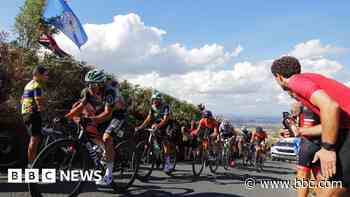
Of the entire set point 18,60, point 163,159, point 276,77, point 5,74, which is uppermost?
point 18,60

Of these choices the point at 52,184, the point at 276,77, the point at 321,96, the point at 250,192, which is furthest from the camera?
the point at 250,192

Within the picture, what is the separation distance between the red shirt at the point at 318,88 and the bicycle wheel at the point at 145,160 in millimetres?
5995

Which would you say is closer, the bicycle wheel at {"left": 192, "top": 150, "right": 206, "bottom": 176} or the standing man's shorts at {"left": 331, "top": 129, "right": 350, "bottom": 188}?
the standing man's shorts at {"left": 331, "top": 129, "right": 350, "bottom": 188}

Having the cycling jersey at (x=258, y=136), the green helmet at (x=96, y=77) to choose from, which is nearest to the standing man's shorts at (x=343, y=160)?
the green helmet at (x=96, y=77)

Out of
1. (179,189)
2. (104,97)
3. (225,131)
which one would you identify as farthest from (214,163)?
(104,97)

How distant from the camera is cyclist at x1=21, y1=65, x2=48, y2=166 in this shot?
7.53 metres

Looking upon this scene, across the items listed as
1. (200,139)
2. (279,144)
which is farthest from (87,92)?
(279,144)

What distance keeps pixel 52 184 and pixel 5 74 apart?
660 centimetres

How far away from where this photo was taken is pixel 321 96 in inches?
129

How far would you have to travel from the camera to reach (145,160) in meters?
9.66

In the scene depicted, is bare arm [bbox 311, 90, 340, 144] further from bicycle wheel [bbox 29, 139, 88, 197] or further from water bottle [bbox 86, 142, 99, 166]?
water bottle [bbox 86, 142, 99, 166]

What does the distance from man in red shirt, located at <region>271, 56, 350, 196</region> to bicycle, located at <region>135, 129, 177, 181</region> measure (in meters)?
5.83

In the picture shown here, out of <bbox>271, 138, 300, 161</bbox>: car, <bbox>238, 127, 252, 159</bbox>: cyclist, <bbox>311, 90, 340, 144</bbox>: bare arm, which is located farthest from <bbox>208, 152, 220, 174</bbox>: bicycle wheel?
<bbox>271, 138, 300, 161</bbox>: car

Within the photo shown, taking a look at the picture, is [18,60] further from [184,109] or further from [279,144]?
[279,144]
